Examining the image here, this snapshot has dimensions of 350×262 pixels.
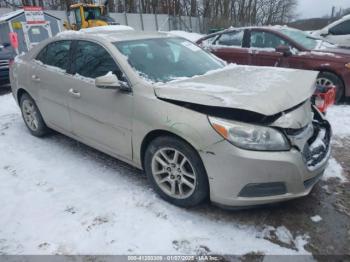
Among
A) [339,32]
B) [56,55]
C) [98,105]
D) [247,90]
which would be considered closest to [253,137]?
[247,90]

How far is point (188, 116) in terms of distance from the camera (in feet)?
8.58

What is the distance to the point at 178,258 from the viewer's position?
238cm

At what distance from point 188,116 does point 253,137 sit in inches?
22.0

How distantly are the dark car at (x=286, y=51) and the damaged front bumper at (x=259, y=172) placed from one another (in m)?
3.47

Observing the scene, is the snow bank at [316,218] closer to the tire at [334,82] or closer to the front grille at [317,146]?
the front grille at [317,146]

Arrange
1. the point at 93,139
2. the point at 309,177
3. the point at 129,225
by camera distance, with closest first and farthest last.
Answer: the point at 309,177 → the point at 129,225 → the point at 93,139

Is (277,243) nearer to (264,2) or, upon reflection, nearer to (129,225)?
(129,225)

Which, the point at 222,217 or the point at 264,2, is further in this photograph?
the point at 264,2

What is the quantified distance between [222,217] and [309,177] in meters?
0.82

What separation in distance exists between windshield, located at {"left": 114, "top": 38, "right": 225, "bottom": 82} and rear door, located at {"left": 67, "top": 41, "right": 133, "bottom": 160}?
0.22m

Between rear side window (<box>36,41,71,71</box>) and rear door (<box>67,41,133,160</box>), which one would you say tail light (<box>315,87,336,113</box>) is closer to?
rear door (<box>67,41,133,160</box>)

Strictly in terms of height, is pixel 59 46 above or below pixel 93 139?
above

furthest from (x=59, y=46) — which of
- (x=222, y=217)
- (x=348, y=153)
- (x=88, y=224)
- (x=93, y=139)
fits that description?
(x=348, y=153)

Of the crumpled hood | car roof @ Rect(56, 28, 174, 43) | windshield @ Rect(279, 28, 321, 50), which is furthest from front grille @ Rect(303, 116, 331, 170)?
windshield @ Rect(279, 28, 321, 50)
